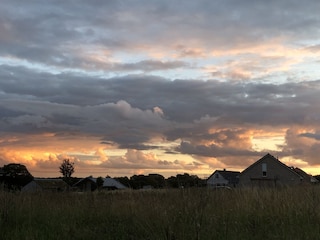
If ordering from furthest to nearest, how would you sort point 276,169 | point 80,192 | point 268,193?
point 276,169, point 80,192, point 268,193

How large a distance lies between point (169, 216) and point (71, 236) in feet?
6.92

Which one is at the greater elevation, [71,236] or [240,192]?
[240,192]

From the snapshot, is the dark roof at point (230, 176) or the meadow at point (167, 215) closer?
the meadow at point (167, 215)

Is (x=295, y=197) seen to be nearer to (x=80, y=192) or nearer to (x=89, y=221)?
(x=89, y=221)

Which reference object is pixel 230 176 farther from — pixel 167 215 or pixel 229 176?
pixel 167 215

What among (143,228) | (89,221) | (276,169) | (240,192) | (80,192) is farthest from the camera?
(276,169)

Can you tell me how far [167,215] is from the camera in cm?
962

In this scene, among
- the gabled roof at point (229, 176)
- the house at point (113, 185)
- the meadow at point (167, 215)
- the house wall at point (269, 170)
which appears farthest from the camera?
the gabled roof at point (229, 176)

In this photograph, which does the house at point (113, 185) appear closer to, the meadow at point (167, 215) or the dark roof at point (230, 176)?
the meadow at point (167, 215)

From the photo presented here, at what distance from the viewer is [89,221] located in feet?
37.0

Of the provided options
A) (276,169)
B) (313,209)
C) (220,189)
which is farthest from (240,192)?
(276,169)

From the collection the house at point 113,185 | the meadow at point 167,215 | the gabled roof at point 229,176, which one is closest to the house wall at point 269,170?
the gabled roof at point 229,176

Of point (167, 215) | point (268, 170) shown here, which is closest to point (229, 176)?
point (268, 170)

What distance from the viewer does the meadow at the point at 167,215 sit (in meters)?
8.77
